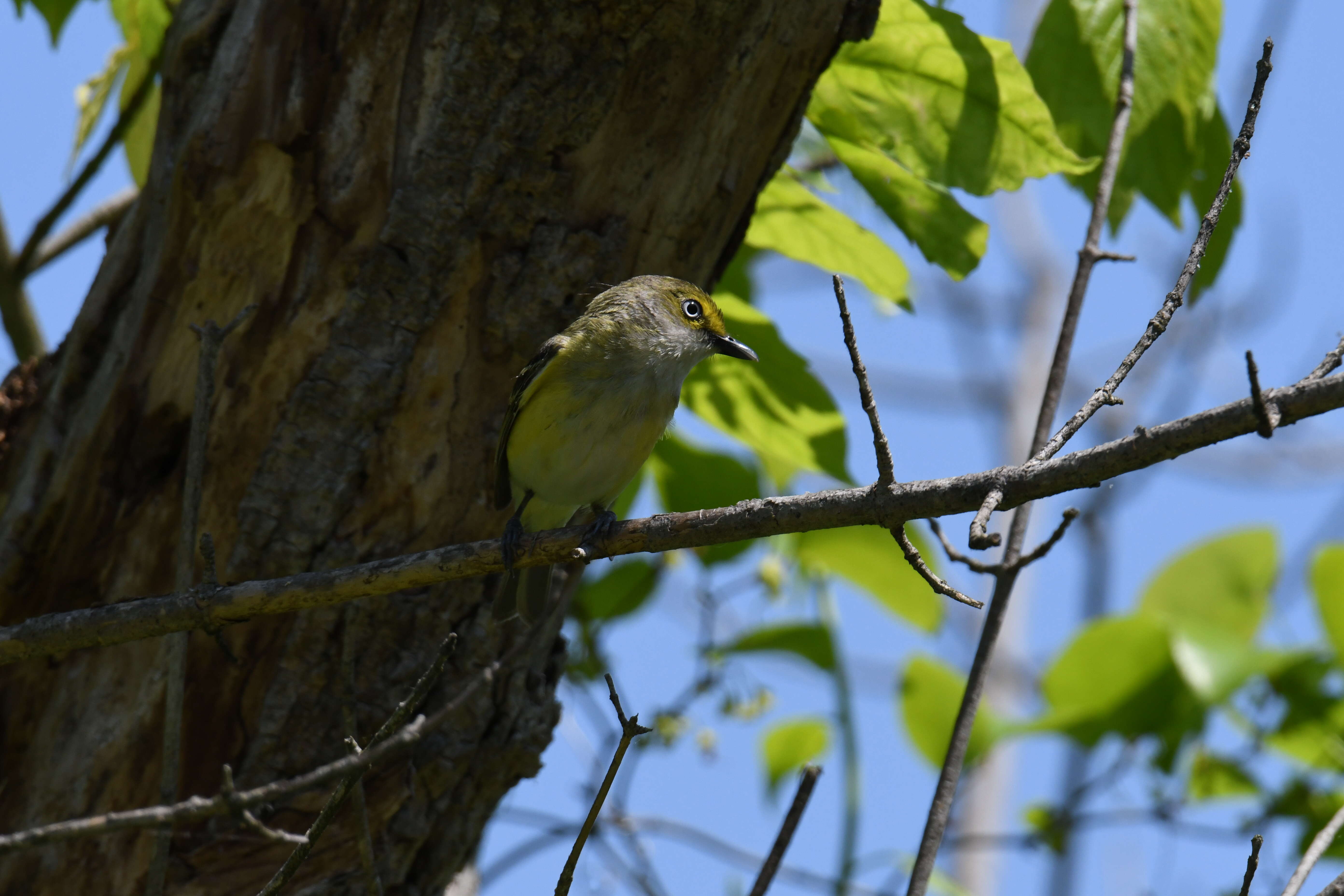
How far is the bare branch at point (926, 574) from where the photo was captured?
2041 mm

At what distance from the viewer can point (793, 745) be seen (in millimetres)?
5500

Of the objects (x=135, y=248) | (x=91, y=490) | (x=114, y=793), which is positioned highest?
(x=135, y=248)

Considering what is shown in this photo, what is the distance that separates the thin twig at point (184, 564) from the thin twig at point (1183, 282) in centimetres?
193

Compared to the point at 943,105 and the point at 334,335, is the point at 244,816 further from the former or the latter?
the point at 943,105

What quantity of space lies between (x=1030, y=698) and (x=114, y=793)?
44.7 feet

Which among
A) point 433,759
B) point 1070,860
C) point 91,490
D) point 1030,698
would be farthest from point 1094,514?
point 91,490

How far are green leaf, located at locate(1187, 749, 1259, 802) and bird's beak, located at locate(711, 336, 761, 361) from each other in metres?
2.69

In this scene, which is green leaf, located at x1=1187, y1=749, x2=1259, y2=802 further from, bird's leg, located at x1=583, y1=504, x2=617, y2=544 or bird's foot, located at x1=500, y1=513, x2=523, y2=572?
bird's foot, located at x1=500, y1=513, x2=523, y2=572

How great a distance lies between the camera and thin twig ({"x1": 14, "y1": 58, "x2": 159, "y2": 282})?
4656mm

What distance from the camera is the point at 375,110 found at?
3516mm

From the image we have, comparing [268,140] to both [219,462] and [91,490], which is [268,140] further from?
[91,490]

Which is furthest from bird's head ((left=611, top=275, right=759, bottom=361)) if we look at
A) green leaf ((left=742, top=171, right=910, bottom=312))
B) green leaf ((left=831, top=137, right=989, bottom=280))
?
green leaf ((left=831, top=137, right=989, bottom=280))

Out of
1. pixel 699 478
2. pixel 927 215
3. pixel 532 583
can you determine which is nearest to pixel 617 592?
pixel 699 478

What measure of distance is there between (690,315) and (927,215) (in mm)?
890
